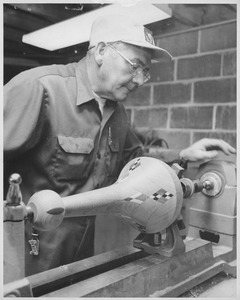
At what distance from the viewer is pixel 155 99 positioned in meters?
2.15

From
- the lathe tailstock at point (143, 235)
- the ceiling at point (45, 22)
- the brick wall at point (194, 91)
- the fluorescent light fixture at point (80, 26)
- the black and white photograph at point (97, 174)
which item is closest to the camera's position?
the lathe tailstock at point (143, 235)

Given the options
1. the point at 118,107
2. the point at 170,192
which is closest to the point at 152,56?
the point at 118,107

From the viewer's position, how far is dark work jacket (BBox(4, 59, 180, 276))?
3.52 feet

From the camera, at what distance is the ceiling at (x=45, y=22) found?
1.29 meters

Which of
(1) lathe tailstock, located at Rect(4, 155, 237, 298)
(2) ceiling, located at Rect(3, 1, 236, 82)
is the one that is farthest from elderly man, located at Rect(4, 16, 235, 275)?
(1) lathe tailstock, located at Rect(4, 155, 237, 298)

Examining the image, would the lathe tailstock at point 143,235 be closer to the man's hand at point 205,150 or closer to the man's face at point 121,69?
the man's hand at point 205,150

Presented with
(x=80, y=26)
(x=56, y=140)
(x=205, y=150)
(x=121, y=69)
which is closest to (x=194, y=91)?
(x=205, y=150)

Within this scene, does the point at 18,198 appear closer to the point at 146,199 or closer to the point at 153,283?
the point at 146,199

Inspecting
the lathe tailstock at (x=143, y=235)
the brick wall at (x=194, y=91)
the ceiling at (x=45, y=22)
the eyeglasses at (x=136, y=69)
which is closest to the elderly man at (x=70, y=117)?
the eyeglasses at (x=136, y=69)

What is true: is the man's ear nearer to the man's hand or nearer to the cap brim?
the cap brim

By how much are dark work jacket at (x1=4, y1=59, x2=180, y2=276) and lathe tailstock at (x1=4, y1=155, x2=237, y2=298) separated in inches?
10.9

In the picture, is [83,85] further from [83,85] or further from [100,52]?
[100,52]

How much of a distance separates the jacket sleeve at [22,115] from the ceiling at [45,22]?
0.19 metres

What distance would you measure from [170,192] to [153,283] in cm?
25
